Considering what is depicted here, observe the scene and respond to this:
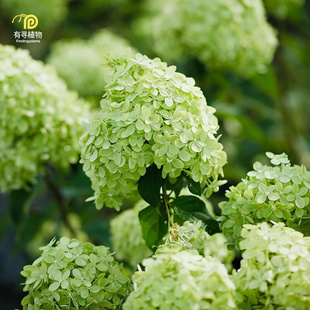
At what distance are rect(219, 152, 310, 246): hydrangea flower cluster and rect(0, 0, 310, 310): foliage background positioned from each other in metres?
0.76

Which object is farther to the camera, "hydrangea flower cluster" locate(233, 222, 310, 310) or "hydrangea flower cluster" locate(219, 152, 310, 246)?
"hydrangea flower cluster" locate(219, 152, 310, 246)

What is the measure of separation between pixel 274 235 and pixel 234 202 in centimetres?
13

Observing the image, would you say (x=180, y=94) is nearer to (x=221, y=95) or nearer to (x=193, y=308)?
(x=193, y=308)

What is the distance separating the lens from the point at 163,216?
2.91 ft

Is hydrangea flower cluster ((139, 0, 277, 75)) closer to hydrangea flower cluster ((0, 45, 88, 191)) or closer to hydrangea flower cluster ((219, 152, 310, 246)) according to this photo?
hydrangea flower cluster ((0, 45, 88, 191))

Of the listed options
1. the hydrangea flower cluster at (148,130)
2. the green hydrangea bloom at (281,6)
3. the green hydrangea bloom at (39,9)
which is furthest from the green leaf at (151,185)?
the green hydrangea bloom at (39,9)

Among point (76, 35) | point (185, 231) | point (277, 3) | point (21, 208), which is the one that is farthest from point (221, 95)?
point (76, 35)

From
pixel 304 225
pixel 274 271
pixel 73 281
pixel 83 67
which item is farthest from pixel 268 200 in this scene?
pixel 83 67

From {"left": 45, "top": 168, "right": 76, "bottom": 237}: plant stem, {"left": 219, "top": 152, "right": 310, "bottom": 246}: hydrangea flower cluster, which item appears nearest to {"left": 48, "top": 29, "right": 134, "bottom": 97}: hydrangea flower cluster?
{"left": 45, "top": 168, "right": 76, "bottom": 237}: plant stem

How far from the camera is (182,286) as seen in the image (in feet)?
1.96

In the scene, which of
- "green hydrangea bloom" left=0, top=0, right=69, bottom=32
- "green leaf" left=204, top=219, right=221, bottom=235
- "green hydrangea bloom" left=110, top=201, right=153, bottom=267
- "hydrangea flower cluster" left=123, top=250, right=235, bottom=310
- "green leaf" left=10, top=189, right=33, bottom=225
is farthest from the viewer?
"green hydrangea bloom" left=0, top=0, right=69, bottom=32

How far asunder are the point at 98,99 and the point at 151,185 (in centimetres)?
139

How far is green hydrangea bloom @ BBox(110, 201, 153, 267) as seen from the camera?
113cm

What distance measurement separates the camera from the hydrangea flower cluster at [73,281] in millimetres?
747
